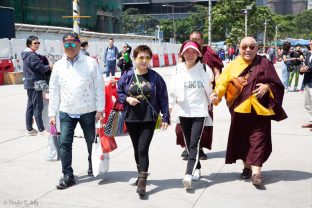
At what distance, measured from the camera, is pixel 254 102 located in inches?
200

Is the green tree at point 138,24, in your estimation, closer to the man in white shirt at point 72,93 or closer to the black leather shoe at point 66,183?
the man in white shirt at point 72,93

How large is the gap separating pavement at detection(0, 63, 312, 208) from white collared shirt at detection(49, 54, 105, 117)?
90 centimetres

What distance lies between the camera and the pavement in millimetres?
4629

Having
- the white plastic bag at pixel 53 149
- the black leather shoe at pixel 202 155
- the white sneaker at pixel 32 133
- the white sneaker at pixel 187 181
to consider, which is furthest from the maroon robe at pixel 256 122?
the white sneaker at pixel 32 133

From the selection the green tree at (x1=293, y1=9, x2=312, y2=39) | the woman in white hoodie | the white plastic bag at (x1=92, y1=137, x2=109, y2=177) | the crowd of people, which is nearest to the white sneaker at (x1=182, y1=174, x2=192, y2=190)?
the crowd of people

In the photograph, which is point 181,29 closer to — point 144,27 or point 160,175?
point 144,27

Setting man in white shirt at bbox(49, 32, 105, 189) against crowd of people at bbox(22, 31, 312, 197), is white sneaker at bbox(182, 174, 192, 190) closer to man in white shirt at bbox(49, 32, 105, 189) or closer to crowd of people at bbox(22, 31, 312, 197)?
crowd of people at bbox(22, 31, 312, 197)

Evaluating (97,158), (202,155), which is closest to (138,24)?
(202,155)

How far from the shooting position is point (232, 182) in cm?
527

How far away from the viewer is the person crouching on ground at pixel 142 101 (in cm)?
483

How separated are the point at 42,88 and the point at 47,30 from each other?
33254mm

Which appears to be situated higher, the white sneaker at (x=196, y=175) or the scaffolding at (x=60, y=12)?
the scaffolding at (x=60, y=12)

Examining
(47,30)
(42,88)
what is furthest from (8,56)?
(47,30)

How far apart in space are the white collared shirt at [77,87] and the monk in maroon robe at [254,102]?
129 centimetres
